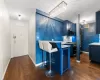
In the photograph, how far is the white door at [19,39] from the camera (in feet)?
14.3

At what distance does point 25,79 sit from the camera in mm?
2064

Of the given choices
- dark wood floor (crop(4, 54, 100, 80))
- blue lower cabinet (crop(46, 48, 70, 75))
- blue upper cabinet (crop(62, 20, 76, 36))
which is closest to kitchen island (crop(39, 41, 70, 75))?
blue lower cabinet (crop(46, 48, 70, 75))

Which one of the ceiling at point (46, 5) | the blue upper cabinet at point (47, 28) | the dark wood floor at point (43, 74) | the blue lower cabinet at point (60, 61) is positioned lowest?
the dark wood floor at point (43, 74)

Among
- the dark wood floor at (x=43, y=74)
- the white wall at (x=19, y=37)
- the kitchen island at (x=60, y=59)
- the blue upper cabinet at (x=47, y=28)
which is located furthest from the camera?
the white wall at (x=19, y=37)

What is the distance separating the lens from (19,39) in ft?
15.2

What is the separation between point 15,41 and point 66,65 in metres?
3.57

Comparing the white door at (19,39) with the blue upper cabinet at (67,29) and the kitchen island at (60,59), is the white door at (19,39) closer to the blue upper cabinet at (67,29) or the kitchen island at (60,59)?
the blue upper cabinet at (67,29)

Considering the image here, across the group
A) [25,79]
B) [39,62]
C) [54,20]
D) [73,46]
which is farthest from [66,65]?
[54,20]

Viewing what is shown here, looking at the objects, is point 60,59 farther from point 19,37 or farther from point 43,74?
point 19,37

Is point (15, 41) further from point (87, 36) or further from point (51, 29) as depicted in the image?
point (87, 36)

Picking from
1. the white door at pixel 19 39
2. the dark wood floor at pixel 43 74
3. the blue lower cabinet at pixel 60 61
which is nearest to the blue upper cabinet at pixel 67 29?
the blue lower cabinet at pixel 60 61

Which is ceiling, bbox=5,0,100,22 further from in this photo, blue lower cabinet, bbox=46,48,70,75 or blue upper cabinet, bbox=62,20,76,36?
blue lower cabinet, bbox=46,48,70,75

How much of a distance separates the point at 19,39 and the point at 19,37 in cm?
14

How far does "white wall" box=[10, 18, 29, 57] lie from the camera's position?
4363mm
